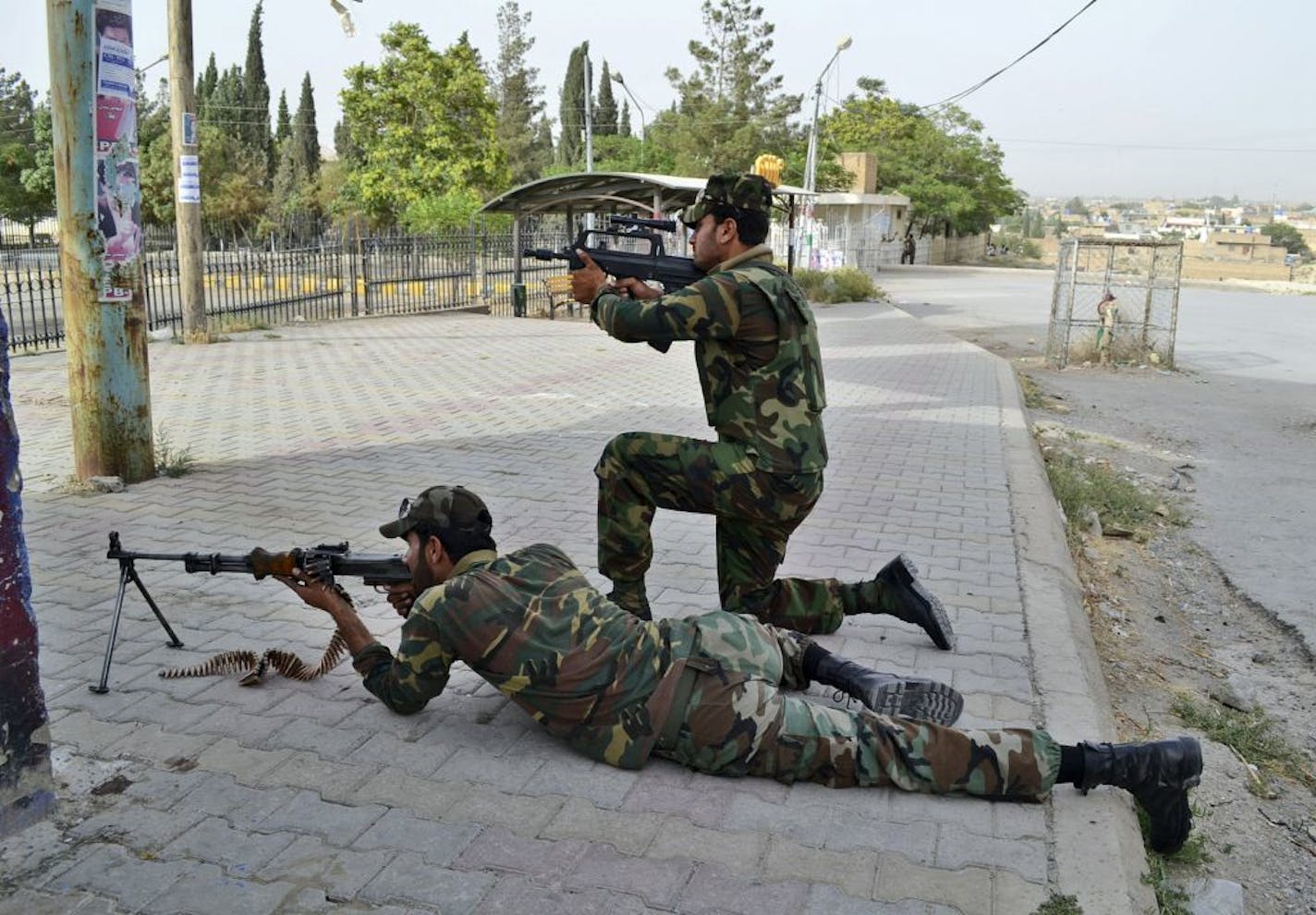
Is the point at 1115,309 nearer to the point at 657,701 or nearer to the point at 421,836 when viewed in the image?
the point at 657,701

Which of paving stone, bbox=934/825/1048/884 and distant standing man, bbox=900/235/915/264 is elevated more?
distant standing man, bbox=900/235/915/264

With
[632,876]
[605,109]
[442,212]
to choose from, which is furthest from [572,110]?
[632,876]

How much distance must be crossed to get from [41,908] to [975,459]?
668 cm

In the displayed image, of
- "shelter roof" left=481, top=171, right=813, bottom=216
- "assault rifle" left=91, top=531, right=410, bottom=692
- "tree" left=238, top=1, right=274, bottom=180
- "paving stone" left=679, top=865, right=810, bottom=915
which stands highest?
"tree" left=238, top=1, right=274, bottom=180

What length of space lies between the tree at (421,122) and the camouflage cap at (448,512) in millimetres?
29190

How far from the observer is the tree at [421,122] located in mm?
32062

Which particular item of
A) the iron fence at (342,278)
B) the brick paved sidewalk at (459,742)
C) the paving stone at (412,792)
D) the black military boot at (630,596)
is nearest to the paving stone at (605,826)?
the brick paved sidewalk at (459,742)

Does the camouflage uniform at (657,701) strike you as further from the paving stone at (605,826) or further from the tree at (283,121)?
the tree at (283,121)

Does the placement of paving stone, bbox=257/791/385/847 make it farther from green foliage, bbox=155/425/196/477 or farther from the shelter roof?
the shelter roof

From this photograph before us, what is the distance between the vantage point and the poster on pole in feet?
19.0

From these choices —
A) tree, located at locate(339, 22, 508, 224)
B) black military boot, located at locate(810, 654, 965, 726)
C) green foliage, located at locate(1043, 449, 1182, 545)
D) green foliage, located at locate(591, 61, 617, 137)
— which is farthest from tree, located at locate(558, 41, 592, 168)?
black military boot, located at locate(810, 654, 965, 726)

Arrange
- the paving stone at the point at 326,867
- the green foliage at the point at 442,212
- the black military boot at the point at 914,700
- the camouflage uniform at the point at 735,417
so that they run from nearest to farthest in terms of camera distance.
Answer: the paving stone at the point at 326,867, the black military boot at the point at 914,700, the camouflage uniform at the point at 735,417, the green foliage at the point at 442,212

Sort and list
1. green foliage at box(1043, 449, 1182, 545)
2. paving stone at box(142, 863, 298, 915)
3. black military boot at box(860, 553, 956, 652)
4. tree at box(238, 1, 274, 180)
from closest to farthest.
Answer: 1. paving stone at box(142, 863, 298, 915)
2. black military boot at box(860, 553, 956, 652)
3. green foliage at box(1043, 449, 1182, 545)
4. tree at box(238, 1, 274, 180)

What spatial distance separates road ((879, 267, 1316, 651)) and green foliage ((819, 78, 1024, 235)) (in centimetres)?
2539
